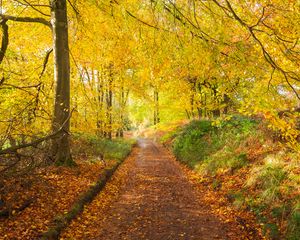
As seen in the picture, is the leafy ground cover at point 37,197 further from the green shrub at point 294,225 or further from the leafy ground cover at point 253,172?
the green shrub at point 294,225

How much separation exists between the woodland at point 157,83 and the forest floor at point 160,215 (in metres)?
Result: 0.13

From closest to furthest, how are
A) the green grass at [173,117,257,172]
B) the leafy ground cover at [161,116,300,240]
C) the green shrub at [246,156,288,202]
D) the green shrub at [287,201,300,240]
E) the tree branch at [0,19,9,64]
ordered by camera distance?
the green shrub at [287,201,300,240]
the leafy ground cover at [161,116,300,240]
the green shrub at [246,156,288,202]
the tree branch at [0,19,9,64]
the green grass at [173,117,257,172]

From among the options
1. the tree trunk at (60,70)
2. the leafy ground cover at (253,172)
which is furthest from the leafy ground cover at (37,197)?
the leafy ground cover at (253,172)

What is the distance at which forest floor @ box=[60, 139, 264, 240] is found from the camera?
6.15 m

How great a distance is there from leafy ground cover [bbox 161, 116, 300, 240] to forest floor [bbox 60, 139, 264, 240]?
1.11 feet

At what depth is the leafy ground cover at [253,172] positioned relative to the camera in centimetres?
610

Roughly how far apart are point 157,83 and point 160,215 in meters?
11.5

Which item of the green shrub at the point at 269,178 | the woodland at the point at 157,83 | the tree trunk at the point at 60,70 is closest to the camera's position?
the woodland at the point at 157,83

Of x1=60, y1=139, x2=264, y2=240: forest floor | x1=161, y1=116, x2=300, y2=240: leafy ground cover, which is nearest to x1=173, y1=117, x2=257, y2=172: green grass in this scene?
x1=161, y1=116, x2=300, y2=240: leafy ground cover

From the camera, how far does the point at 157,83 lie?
17922mm

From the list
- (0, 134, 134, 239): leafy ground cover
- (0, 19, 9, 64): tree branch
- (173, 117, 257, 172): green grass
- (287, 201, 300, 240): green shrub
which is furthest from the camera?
(173, 117, 257, 172): green grass

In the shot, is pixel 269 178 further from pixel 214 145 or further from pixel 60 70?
pixel 60 70

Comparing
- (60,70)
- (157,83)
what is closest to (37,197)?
(60,70)

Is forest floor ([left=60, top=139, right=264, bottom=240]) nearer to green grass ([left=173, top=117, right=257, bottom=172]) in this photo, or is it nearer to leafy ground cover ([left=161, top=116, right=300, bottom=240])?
leafy ground cover ([left=161, top=116, right=300, bottom=240])
